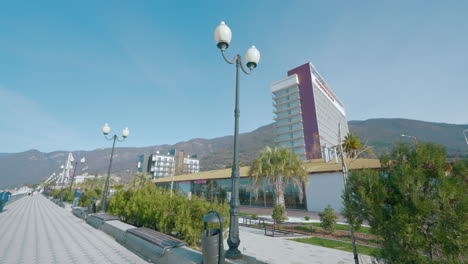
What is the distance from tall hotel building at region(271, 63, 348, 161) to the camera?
269 ft

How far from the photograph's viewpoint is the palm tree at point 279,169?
1855cm

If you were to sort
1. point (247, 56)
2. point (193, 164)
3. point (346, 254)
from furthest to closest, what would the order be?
point (193, 164) → point (346, 254) → point (247, 56)

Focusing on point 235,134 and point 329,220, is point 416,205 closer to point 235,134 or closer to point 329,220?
point 235,134

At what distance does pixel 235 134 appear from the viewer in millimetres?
5121

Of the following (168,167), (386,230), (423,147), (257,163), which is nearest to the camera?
(386,230)

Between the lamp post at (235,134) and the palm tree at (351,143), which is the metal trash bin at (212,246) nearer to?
the lamp post at (235,134)

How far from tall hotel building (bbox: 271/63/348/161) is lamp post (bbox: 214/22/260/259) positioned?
77114mm

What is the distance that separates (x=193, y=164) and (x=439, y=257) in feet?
496

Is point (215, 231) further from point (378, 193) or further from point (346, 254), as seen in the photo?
point (346, 254)

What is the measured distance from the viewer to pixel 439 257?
10.1ft

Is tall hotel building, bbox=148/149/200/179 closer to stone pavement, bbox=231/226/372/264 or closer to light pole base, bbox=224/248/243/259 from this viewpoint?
stone pavement, bbox=231/226/372/264

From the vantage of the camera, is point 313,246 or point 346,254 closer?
point 346,254

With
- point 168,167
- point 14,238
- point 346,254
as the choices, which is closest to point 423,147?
point 346,254

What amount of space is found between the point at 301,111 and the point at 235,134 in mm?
85634
